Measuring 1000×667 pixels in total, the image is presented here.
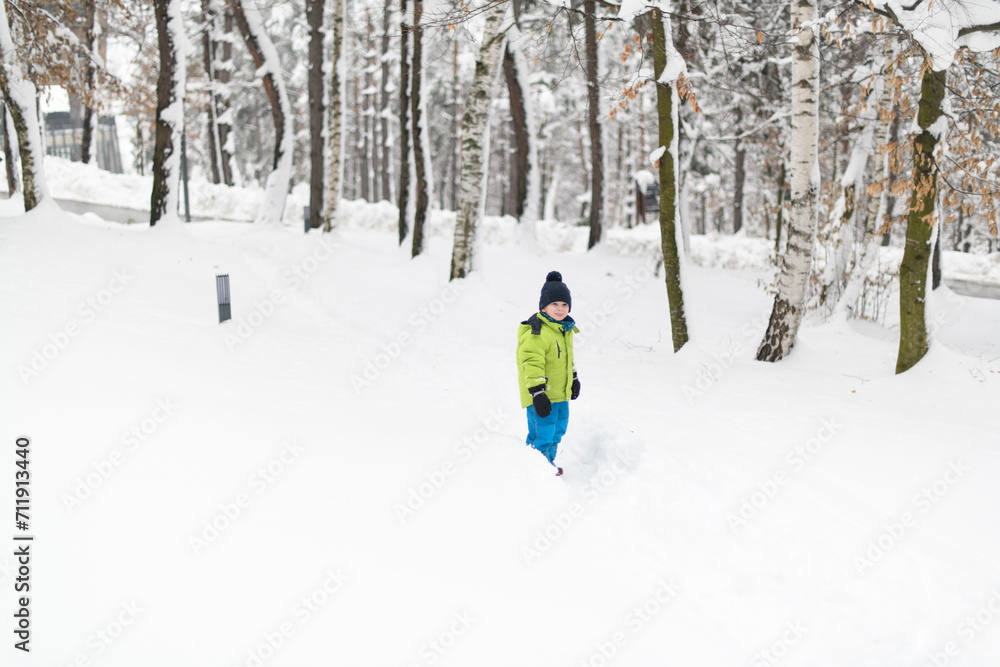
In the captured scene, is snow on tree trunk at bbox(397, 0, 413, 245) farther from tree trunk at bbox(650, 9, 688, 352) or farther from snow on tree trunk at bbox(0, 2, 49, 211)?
tree trunk at bbox(650, 9, 688, 352)

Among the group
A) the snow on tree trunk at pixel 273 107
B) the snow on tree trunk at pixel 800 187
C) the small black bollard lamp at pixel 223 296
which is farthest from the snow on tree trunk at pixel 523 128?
the small black bollard lamp at pixel 223 296

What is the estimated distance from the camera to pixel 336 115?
15898 millimetres

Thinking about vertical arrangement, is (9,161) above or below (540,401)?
above

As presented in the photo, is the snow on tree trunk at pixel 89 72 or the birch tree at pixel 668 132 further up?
the snow on tree trunk at pixel 89 72

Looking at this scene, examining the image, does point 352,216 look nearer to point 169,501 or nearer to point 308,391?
point 308,391

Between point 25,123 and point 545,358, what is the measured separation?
1158 cm

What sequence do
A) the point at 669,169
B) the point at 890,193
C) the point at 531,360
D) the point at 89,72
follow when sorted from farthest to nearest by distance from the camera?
1. the point at 89,72
2. the point at 890,193
3. the point at 669,169
4. the point at 531,360

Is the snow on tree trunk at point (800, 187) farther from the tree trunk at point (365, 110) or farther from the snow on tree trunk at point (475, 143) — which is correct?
the tree trunk at point (365, 110)

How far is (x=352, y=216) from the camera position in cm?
2448

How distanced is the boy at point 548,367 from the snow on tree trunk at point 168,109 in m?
11.2

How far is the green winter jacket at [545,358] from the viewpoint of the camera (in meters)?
5.14

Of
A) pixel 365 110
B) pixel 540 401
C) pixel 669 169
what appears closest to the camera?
pixel 540 401

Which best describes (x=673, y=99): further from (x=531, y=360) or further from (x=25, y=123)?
(x=25, y=123)

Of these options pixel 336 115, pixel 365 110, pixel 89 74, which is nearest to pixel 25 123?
pixel 89 74
